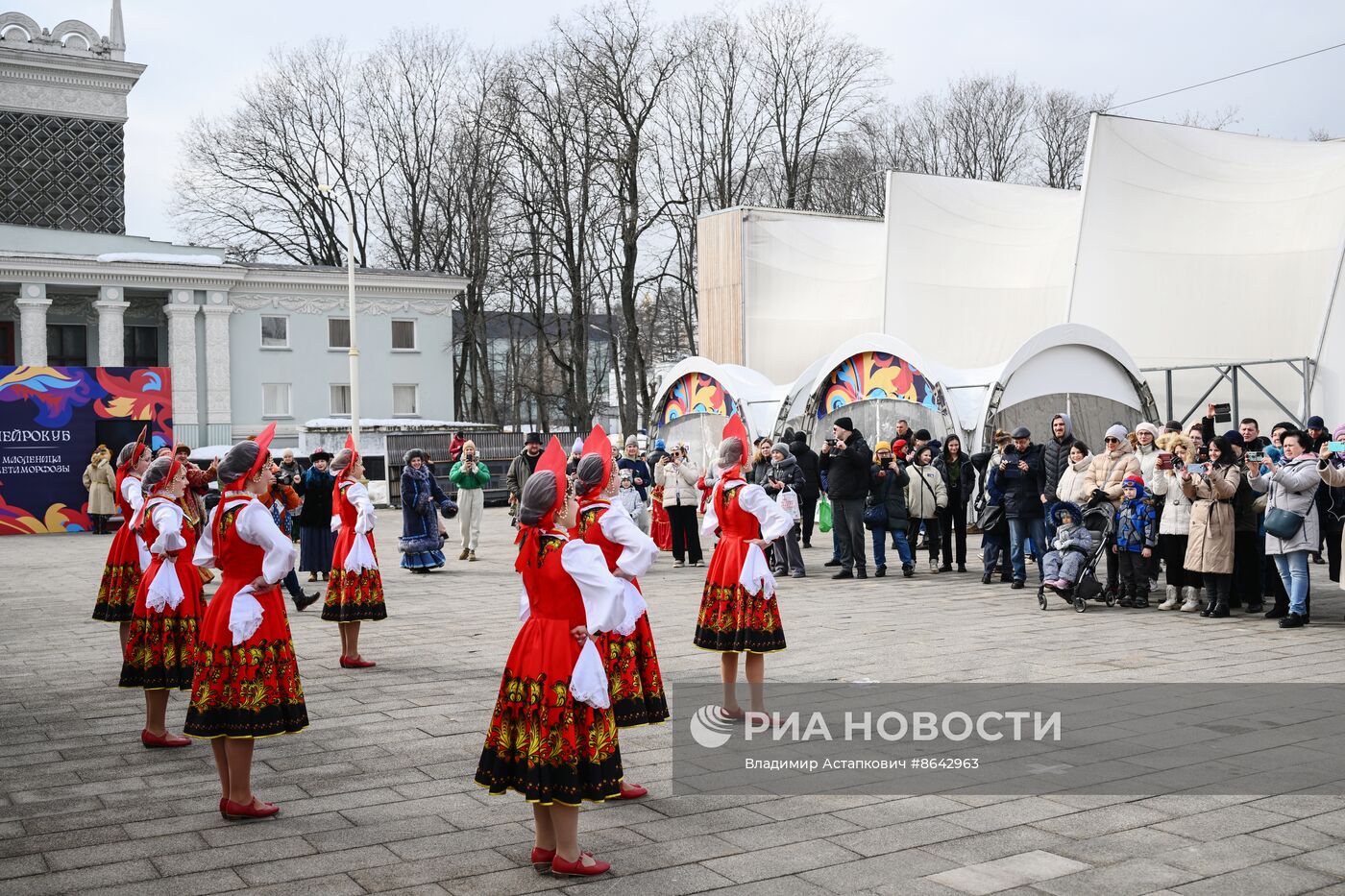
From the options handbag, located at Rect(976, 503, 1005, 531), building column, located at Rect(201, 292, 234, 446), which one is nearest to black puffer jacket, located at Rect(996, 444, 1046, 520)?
handbag, located at Rect(976, 503, 1005, 531)

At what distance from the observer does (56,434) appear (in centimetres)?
2605

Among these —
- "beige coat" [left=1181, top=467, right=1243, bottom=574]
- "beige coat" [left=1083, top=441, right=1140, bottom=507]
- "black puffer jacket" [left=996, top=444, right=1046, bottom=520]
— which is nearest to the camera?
"beige coat" [left=1181, top=467, right=1243, bottom=574]

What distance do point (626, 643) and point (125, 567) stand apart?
4.26 meters

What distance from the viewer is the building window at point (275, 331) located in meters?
43.8

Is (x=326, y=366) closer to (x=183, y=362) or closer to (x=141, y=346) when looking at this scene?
(x=183, y=362)

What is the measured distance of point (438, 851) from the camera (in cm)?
529

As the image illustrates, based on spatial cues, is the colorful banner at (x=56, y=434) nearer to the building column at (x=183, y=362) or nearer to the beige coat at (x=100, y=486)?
the beige coat at (x=100, y=486)

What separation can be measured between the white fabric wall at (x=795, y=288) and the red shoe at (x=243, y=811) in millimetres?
28904

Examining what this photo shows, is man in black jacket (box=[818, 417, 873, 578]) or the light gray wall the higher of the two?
the light gray wall

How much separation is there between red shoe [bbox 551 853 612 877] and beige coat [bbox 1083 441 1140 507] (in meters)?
8.83

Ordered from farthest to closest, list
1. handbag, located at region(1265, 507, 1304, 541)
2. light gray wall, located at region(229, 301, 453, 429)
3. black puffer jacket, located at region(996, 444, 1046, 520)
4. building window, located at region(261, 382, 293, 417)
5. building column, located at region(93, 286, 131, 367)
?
building window, located at region(261, 382, 293, 417) → light gray wall, located at region(229, 301, 453, 429) → building column, located at region(93, 286, 131, 367) → black puffer jacket, located at region(996, 444, 1046, 520) → handbag, located at region(1265, 507, 1304, 541)

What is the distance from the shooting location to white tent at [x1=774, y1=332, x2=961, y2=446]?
20656mm

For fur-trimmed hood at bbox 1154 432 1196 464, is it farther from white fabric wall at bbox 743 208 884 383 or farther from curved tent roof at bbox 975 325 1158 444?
white fabric wall at bbox 743 208 884 383

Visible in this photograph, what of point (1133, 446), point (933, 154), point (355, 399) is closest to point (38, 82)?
point (355, 399)
